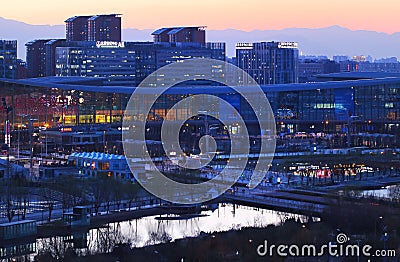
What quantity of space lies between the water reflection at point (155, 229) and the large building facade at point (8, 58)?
22.0 m

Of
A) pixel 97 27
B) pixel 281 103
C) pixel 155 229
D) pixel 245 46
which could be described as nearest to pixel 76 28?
pixel 97 27

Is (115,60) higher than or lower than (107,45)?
lower

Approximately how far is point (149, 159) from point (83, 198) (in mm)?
3850

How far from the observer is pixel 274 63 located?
116 ft

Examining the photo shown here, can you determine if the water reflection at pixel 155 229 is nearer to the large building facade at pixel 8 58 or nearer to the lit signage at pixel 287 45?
the large building facade at pixel 8 58

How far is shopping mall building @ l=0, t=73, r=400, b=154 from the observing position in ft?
61.7

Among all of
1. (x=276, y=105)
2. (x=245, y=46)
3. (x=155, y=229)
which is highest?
(x=245, y=46)

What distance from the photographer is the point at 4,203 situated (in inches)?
398

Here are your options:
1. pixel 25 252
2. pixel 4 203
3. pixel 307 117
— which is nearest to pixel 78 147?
pixel 307 117

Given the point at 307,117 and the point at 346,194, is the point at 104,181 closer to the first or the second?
the point at 346,194

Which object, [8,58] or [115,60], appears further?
[8,58]

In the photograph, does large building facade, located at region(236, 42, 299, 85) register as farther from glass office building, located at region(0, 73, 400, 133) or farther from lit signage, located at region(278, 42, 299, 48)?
glass office building, located at region(0, 73, 400, 133)

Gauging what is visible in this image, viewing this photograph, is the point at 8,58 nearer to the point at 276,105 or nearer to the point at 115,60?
the point at 115,60

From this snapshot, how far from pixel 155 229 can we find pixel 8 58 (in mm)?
23757
